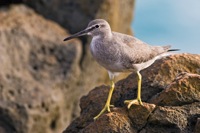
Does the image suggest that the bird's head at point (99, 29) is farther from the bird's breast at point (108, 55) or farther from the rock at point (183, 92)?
the rock at point (183, 92)

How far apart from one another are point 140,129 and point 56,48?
9.68 meters

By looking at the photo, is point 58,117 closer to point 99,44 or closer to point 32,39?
point 32,39

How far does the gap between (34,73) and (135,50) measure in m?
8.33

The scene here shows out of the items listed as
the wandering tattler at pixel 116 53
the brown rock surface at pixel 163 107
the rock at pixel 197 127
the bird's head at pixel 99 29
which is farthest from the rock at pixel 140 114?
the bird's head at pixel 99 29

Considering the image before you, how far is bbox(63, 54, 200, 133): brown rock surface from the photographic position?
8867 mm

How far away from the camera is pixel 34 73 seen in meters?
17.9

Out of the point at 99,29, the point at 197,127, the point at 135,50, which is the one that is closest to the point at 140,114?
the point at 197,127

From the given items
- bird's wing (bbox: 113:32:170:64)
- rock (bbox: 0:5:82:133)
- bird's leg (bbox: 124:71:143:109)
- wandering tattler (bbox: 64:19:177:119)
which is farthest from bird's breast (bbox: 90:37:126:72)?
rock (bbox: 0:5:82:133)

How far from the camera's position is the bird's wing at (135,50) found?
32.0 ft

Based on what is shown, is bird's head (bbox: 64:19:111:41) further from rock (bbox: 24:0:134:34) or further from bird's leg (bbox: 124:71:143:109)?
rock (bbox: 24:0:134:34)

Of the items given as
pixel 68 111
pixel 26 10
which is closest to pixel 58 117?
pixel 68 111

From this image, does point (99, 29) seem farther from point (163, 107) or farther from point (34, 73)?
point (34, 73)

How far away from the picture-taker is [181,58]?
9.90m

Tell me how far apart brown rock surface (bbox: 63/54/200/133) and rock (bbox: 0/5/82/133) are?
7.17 meters
